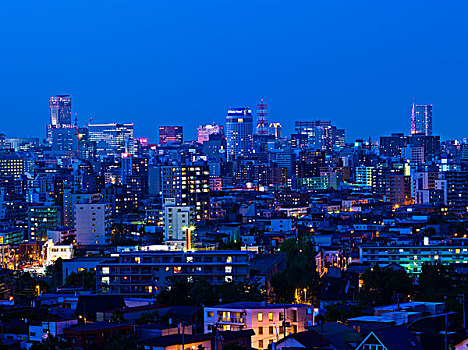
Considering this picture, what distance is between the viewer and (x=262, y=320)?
69.3 feet

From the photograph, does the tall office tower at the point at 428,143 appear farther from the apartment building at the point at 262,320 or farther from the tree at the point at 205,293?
the apartment building at the point at 262,320

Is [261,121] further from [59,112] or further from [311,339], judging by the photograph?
[311,339]

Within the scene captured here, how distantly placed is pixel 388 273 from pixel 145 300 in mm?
5824

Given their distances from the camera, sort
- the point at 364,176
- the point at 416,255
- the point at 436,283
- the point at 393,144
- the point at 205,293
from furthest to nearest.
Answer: the point at 393,144 → the point at 364,176 → the point at 416,255 → the point at 436,283 → the point at 205,293

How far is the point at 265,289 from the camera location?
91.8 ft

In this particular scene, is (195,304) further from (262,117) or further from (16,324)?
(262,117)

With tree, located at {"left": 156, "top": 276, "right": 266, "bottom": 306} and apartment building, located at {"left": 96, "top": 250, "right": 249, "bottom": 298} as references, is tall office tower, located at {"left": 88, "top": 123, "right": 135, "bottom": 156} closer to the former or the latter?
apartment building, located at {"left": 96, "top": 250, "right": 249, "bottom": 298}

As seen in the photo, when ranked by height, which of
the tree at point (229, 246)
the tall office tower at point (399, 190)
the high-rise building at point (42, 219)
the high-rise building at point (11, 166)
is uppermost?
the high-rise building at point (11, 166)

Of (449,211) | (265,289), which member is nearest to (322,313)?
(265,289)

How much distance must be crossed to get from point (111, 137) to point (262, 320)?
5453 inches

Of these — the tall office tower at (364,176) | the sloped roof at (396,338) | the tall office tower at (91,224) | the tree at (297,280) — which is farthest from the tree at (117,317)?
the tall office tower at (364,176)

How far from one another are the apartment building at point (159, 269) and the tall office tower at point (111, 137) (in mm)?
121588

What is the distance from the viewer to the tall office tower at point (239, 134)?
5753 inches

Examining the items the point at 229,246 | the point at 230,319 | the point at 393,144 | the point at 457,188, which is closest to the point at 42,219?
the point at 229,246
